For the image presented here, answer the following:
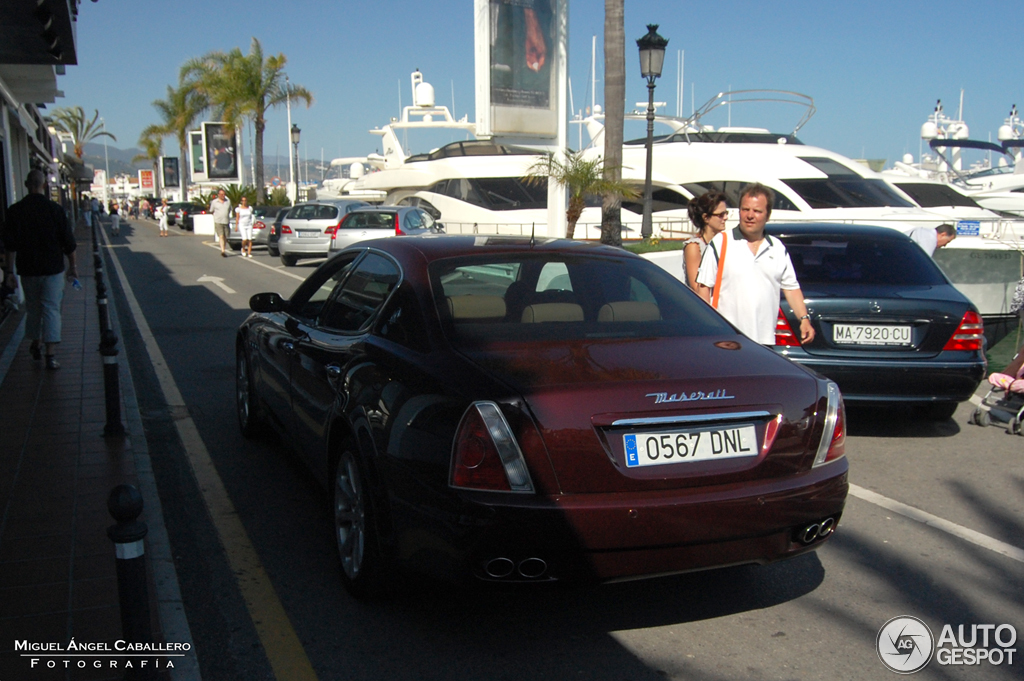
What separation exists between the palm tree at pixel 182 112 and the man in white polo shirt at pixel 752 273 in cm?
6199

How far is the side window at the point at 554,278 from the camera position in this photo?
421 cm

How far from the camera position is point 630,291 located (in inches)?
168

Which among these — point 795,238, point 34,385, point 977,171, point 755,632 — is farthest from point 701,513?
point 977,171

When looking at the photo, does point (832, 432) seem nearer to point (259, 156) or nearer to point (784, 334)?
point (784, 334)

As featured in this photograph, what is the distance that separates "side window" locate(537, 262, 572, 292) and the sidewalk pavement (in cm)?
208

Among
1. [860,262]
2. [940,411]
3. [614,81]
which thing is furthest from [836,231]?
[614,81]

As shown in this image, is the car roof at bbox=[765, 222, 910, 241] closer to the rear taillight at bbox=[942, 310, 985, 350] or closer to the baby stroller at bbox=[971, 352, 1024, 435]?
the rear taillight at bbox=[942, 310, 985, 350]

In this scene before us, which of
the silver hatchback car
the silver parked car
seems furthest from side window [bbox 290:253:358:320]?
the silver hatchback car

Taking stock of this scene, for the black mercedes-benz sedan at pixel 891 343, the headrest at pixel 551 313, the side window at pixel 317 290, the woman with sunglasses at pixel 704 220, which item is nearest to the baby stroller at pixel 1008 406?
the black mercedes-benz sedan at pixel 891 343

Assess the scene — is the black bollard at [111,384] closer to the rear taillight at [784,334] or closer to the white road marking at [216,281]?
the rear taillight at [784,334]

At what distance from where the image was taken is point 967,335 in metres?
6.27

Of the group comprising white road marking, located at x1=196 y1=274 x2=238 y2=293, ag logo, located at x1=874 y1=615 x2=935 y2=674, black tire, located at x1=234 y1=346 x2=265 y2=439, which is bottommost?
ag logo, located at x1=874 y1=615 x2=935 y2=674

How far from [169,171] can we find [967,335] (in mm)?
90040

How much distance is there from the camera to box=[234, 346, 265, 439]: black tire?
6145mm
